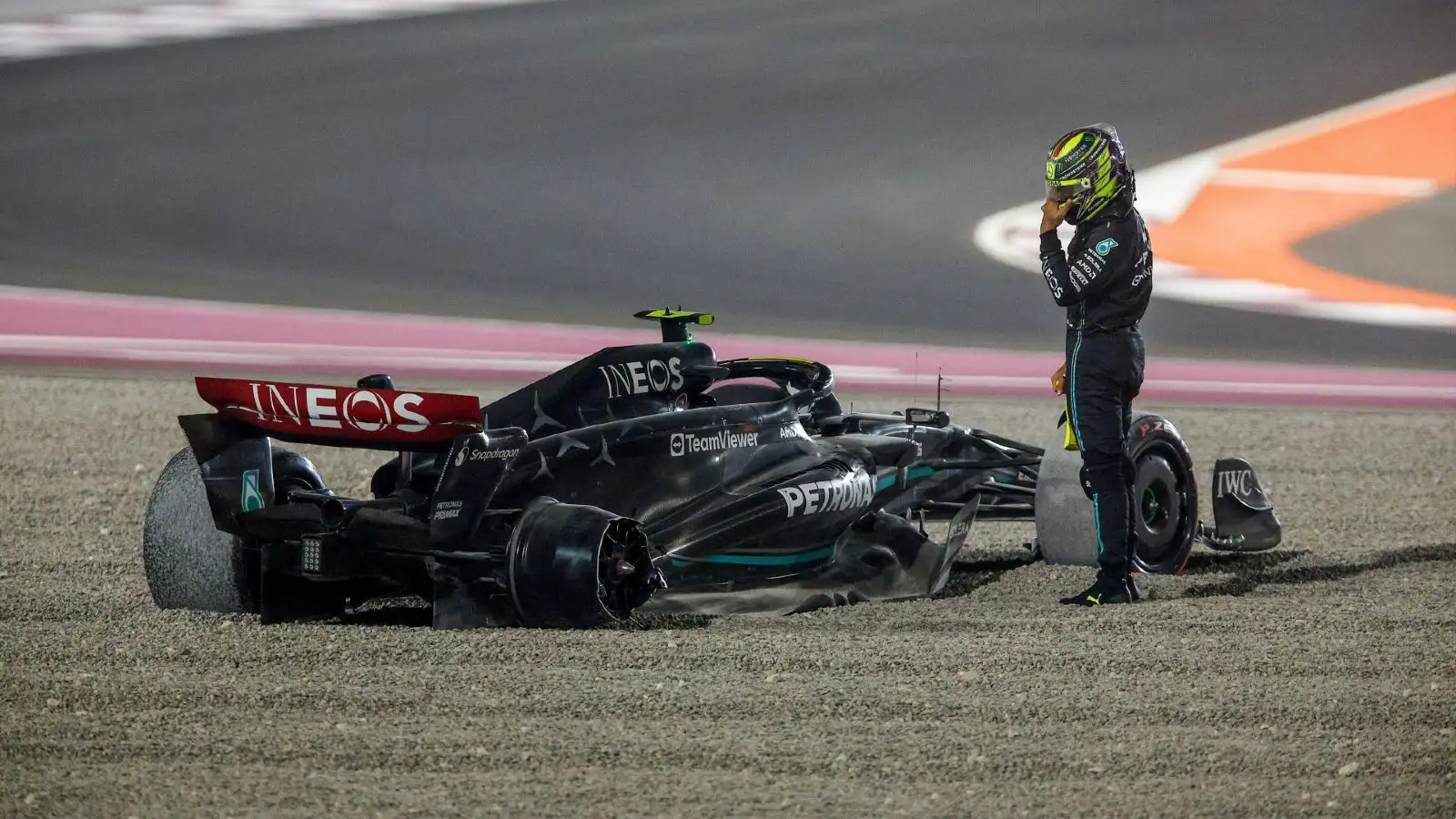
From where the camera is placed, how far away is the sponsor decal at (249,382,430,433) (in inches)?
239

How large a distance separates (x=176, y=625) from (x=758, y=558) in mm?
1991

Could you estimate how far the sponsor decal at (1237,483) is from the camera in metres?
8.81

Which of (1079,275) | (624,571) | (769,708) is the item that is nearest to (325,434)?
(624,571)

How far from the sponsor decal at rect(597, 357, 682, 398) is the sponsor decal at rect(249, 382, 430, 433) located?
1399 mm

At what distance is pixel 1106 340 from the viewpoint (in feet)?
23.6

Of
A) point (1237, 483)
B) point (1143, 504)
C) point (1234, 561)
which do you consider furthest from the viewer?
point (1237, 483)

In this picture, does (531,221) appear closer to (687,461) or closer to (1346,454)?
(1346,454)

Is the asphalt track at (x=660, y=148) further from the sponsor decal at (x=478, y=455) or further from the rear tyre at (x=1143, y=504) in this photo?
the sponsor decal at (x=478, y=455)

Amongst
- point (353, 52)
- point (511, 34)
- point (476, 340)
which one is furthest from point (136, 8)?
point (476, 340)

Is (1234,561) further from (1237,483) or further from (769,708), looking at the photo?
(769,708)

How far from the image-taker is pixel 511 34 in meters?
24.8

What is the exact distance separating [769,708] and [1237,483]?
4155 mm

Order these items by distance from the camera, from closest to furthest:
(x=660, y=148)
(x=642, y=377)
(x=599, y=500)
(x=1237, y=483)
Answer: (x=599, y=500)
(x=642, y=377)
(x=1237, y=483)
(x=660, y=148)

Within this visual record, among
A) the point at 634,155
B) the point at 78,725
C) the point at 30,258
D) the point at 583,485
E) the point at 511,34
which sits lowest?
the point at 78,725
